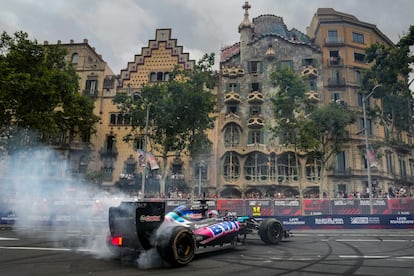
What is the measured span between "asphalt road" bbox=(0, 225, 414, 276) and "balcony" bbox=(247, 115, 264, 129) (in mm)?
27711

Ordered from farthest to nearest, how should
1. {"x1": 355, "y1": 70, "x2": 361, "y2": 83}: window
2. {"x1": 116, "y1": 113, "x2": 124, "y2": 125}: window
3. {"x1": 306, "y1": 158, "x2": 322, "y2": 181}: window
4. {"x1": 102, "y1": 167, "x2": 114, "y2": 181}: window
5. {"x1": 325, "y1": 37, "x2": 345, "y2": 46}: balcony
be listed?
1. {"x1": 116, "y1": 113, "x2": 124, "y2": 125}: window
2. {"x1": 325, "y1": 37, "x2": 345, "y2": 46}: balcony
3. {"x1": 355, "y1": 70, "x2": 361, "y2": 83}: window
4. {"x1": 102, "y1": 167, "x2": 114, "y2": 181}: window
5. {"x1": 306, "y1": 158, "x2": 322, "y2": 181}: window

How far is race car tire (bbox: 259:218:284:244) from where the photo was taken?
37.8 feet

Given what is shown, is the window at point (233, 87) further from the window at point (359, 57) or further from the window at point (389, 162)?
the window at point (389, 162)

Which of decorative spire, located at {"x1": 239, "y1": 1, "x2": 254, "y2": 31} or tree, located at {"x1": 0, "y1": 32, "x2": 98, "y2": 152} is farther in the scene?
decorative spire, located at {"x1": 239, "y1": 1, "x2": 254, "y2": 31}

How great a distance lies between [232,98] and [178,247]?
33.7 metres

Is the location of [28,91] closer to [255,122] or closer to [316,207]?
[316,207]

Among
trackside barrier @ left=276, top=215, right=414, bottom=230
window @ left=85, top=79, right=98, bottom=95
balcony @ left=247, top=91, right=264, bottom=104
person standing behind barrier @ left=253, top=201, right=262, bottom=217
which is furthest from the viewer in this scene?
window @ left=85, top=79, right=98, bottom=95

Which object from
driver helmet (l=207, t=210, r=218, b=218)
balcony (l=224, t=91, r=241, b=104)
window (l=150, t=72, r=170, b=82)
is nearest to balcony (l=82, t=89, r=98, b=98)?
window (l=150, t=72, r=170, b=82)

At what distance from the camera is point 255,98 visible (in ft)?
132

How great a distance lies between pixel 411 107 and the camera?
2978cm

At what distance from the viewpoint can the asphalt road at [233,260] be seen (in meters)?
7.28

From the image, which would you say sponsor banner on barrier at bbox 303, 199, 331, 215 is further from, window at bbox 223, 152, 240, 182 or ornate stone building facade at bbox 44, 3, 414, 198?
window at bbox 223, 152, 240, 182

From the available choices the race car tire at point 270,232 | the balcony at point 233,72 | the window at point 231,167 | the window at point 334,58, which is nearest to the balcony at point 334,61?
the window at point 334,58

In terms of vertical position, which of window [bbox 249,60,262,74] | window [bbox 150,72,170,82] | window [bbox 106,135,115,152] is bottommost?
window [bbox 106,135,115,152]
